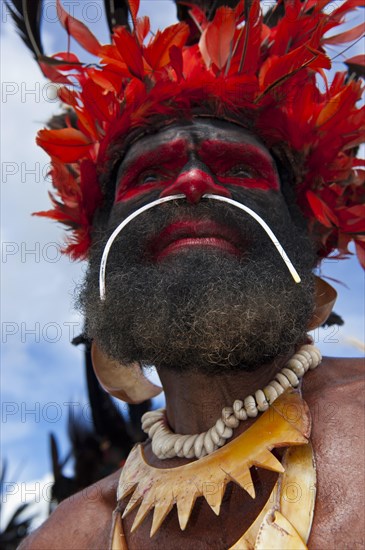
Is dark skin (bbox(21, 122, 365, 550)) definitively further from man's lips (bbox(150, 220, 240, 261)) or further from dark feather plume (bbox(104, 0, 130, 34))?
dark feather plume (bbox(104, 0, 130, 34))

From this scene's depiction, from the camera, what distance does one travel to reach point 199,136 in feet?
7.93

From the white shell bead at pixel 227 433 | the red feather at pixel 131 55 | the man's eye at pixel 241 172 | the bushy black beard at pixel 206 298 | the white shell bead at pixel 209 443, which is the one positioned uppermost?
the red feather at pixel 131 55

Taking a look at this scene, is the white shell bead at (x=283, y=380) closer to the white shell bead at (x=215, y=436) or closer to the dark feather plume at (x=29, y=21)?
the white shell bead at (x=215, y=436)

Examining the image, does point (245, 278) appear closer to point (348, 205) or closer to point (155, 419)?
point (155, 419)

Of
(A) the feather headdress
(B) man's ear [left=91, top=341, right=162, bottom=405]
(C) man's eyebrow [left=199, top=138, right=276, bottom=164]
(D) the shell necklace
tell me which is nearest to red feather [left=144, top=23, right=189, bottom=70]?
(A) the feather headdress

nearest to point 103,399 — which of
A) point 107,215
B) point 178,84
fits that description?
point 107,215

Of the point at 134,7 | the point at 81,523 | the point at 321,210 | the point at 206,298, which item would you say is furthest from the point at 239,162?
the point at 81,523

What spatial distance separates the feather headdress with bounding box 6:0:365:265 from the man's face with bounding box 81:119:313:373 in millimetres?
116

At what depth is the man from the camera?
74.9 inches

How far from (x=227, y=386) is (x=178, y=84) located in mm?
1172

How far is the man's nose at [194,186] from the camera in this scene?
2207 mm

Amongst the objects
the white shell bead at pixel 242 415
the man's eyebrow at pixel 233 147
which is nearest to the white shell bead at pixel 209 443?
the white shell bead at pixel 242 415

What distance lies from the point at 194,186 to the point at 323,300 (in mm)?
901

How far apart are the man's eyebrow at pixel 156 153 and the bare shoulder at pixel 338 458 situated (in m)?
1.00
